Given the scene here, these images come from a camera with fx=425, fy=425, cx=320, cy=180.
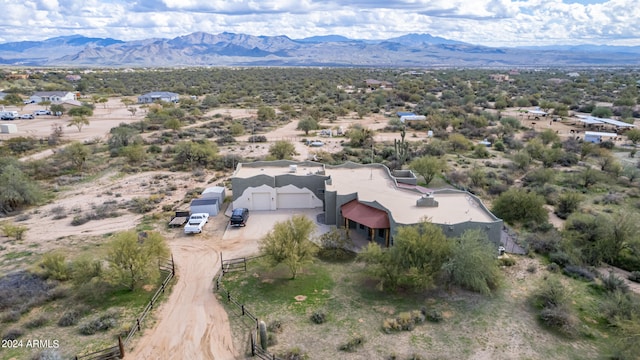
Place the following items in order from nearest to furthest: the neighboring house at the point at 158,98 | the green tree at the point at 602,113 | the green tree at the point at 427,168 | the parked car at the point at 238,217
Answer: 1. the parked car at the point at 238,217
2. the green tree at the point at 427,168
3. the green tree at the point at 602,113
4. the neighboring house at the point at 158,98

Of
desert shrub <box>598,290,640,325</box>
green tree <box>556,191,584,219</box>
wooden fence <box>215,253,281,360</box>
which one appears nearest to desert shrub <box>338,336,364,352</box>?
wooden fence <box>215,253,281,360</box>

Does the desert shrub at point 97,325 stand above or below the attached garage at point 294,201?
below

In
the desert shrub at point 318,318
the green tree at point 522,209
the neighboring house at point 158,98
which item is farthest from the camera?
the neighboring house at point 158,98

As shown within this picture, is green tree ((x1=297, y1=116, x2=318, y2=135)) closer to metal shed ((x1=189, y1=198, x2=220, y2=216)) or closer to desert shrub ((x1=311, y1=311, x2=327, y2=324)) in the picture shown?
metal shed ((x1=189, y1=198, x2=220, y2=216))

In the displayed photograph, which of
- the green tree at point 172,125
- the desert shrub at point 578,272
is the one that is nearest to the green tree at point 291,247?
the desert shrub at point 578,272

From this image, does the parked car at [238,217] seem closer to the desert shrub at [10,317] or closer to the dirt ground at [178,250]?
the dirt ground at [178,250]

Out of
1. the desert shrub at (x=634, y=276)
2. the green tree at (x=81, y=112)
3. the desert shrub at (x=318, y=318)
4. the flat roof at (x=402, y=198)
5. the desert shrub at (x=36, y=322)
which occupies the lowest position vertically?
the desert shrub at (x=634, y=276)

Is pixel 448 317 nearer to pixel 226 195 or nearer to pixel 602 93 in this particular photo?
pixel 226 195
